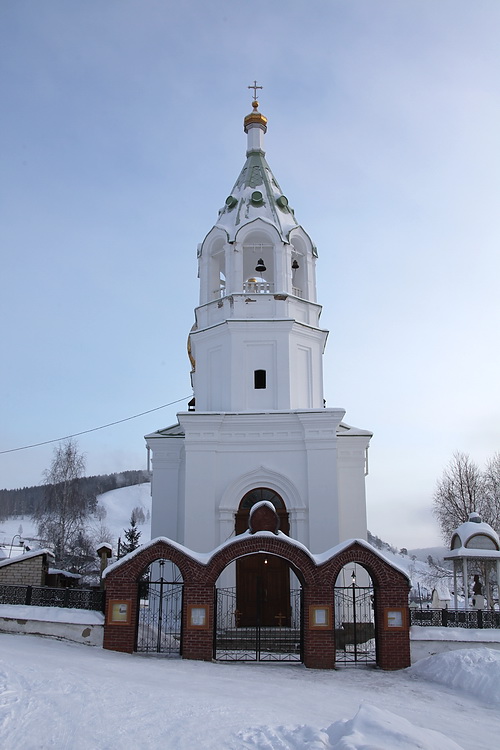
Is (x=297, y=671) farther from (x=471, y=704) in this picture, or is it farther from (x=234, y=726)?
(x=234, y=726)

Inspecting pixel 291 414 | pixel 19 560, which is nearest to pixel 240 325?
pixel 291 414

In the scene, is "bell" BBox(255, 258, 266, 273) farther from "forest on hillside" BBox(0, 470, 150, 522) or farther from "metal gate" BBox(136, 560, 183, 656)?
"forest on hillside" BBox(0, 470, 150, 522)

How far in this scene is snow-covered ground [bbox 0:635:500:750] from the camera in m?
6.92

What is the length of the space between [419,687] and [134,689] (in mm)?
5575

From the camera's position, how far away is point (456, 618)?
15320 mm

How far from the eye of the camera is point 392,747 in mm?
6379

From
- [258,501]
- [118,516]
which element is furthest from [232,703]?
[118,516]

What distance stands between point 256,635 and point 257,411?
6.32 metres

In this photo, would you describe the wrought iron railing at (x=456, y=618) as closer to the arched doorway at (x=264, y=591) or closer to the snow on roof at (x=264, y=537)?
the snow on roof at (x=264, y=537)

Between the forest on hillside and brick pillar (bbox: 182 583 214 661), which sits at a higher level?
the forest on hillside

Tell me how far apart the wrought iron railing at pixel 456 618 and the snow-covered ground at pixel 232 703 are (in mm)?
1762

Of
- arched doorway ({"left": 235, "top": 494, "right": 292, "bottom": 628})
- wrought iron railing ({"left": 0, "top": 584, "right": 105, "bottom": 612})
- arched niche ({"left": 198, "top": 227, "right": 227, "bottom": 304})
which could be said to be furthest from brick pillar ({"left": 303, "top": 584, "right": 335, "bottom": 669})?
arched niche ({"left": 198, "top": 227, "right": 227, "bottom": 304})

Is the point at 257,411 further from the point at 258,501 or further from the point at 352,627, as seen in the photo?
the point at 352,627

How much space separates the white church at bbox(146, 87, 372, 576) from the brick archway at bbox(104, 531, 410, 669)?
12.5 feet
